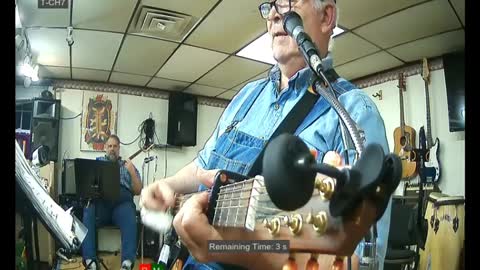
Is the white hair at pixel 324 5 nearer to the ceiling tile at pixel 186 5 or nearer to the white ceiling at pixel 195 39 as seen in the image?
the white ceiling at pixel 195 39

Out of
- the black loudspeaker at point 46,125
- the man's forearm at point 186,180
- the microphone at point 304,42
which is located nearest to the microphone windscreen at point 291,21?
the microphone at point 304,42

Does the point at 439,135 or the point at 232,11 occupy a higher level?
the point at 232,11

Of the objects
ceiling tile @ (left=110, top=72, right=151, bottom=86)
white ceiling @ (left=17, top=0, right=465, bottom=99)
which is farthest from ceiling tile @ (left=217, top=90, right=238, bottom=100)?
ceiling tile @ (left=110, top=72, right=151, bottom=86)

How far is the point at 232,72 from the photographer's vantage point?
1.71 ft

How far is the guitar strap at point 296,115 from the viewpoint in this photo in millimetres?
414

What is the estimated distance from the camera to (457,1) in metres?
0.50

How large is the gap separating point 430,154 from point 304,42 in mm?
229

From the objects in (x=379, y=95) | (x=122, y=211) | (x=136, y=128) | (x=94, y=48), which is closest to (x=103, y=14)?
(x=94, y=48)

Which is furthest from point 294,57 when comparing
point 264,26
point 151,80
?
point 151,80

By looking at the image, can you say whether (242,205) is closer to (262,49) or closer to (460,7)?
(262,49)

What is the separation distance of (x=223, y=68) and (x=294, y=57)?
12 centimetres

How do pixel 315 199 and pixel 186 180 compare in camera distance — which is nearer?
pixel 315 199

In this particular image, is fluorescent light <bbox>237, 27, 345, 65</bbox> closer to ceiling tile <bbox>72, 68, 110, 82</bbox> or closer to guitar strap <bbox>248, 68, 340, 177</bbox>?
guitar strap <bbox>248, 68, 340, 177</bbox>

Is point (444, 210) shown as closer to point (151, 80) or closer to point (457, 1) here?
point (457, 1)
